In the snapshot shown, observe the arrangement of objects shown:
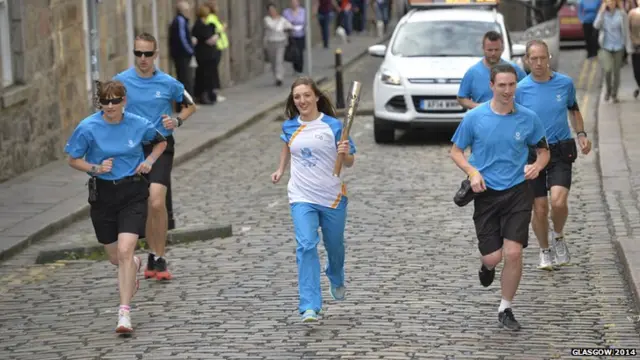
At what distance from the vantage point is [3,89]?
17.5 meters

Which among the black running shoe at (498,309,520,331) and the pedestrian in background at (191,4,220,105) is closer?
the black running shoe at (498,309,520,331)

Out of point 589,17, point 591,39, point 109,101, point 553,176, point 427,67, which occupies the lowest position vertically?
point 591,39

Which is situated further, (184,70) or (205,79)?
(205,79)

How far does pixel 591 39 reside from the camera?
3328 cm

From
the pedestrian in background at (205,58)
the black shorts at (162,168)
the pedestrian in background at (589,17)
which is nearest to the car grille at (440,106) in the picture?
the pedestrian in background at (205,58)

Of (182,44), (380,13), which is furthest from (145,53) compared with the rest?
(380,13)

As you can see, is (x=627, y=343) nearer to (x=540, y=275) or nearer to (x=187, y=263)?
(x=540, y=275)

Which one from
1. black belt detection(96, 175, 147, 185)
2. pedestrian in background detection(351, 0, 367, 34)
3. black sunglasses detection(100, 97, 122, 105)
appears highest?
black sunglasses detection(100, 97, 122, 105)

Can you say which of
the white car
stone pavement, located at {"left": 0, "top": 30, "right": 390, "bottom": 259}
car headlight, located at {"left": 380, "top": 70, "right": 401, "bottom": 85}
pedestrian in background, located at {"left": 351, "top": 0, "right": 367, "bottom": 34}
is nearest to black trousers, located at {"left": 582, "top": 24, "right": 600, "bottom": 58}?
stone pavement, located at {"left": 0, "top": 30, "right": 390, "bottom": 259}

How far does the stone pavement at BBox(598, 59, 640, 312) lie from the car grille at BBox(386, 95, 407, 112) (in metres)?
2.63

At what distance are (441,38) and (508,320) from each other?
1238 cm

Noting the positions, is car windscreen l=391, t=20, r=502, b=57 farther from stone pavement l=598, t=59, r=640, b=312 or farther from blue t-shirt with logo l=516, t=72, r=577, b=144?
blue t-shirt with logo l=516, t=72, r=577, b=144

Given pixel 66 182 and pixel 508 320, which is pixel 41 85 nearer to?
pixel 66 182

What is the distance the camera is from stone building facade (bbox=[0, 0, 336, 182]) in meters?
17.9
